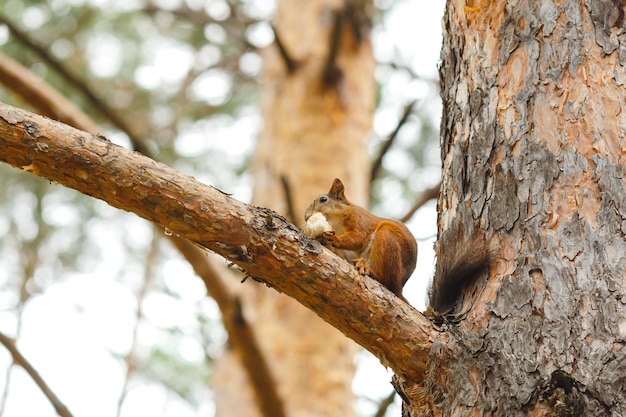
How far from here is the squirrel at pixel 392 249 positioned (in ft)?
6.14

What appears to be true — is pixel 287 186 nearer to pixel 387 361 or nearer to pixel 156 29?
pixel 387 361

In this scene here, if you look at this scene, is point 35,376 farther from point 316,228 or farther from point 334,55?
point 334,55

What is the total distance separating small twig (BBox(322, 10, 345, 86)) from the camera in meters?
3.86

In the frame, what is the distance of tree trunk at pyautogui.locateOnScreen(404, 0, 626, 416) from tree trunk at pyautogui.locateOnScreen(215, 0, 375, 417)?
1.62 m

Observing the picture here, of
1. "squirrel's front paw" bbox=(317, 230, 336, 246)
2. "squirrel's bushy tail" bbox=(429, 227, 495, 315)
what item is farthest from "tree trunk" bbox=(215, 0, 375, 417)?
"squirrel's bushy tail" bbox=(429, 227, 495, 315)

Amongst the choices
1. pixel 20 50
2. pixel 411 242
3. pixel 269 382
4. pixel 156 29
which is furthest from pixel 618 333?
pixel 156 29

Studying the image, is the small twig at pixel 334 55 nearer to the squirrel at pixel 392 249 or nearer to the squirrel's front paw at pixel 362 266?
the squirrel at pixel 392 249

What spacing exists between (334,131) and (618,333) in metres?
2.67

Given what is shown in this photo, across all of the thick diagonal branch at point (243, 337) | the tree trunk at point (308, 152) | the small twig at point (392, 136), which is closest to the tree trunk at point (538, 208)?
the small twig at point (392, 136)

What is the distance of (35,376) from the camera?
253 centimetres

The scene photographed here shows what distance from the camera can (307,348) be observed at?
3.66 metres

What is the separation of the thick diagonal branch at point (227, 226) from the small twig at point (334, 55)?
2.36 m

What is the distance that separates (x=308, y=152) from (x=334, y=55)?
1.66ft

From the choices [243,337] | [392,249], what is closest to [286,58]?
[243,337]
